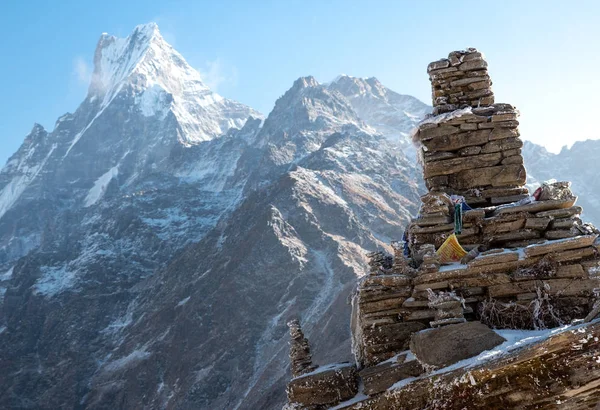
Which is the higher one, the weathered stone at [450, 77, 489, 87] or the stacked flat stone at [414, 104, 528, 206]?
the weathered stone at [450, 77, 489, 87]

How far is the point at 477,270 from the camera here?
31.2ft

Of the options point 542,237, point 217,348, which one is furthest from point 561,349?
point 217,348

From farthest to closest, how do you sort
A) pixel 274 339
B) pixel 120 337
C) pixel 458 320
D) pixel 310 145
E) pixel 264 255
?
pixel 310 145
pixel 120 337
pixel 264 255
pixel 274 339
pixel 458 320

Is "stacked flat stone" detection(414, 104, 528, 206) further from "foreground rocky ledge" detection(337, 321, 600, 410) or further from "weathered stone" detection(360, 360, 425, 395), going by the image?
"foreground rocky ledge" detection(337, 321, 600, 410)

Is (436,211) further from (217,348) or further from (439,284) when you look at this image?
(217,348)

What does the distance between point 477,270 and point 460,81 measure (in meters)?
4.83

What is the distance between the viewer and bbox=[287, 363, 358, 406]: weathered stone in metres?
9.23

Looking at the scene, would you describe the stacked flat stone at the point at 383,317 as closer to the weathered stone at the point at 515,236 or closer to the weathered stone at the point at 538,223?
the weathered stone at the point at 515,236

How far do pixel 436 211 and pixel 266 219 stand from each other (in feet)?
370

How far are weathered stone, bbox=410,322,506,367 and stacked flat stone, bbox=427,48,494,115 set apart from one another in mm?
5568

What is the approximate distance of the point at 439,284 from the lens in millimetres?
9539

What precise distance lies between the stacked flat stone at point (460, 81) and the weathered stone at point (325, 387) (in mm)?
5921

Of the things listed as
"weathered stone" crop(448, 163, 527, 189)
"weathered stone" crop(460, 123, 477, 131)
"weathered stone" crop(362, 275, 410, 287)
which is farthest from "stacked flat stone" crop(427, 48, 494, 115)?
"weathered stone" crop(362, 275, 410, 287)

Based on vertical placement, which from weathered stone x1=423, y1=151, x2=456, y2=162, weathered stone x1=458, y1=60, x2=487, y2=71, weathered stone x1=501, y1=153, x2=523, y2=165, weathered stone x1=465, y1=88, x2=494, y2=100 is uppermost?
weathered stone x1=458, y1=60, x2=487, y2=71
